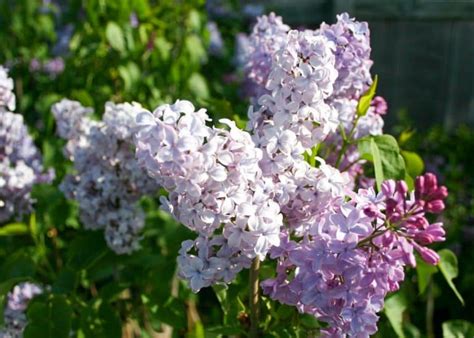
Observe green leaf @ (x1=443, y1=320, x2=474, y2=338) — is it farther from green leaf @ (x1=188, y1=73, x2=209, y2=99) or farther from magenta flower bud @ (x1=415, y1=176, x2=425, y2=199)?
green leaf @ (x1=188, y1=73, x2=209, y2=99)

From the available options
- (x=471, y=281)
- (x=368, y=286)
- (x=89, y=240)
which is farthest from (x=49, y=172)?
(x=471, y=281)

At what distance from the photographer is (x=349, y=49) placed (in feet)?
4.23

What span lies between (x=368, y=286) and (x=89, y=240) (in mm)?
853

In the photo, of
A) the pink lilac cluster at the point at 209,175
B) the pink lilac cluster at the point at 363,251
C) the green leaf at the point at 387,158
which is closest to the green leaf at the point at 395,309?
the green leaf at the point at 387,158

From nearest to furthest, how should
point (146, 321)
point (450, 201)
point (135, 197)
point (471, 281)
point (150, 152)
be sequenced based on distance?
point (150, 152), point (135, 197), point (146, 321), point (471, 281), point (450, 201)

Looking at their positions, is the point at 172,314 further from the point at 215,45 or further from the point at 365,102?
the point at 215,45

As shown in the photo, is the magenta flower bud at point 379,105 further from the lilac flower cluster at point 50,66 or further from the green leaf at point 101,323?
the lilac flower cluster at point 50,66

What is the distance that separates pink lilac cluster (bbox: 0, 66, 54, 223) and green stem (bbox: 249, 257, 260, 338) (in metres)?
0.66

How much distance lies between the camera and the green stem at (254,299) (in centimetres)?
120

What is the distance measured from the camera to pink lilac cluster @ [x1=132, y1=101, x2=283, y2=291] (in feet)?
3.24

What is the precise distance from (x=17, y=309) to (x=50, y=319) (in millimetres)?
278

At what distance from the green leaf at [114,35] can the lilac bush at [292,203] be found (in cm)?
118

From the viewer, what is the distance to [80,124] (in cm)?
176

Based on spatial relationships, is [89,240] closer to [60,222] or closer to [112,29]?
[60,222]
